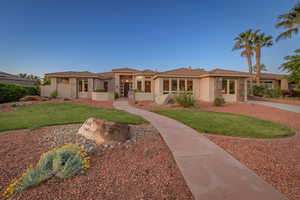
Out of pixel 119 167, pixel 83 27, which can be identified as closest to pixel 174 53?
pixel 83 27

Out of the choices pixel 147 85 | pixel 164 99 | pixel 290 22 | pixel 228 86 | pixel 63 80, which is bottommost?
pixel 164 99

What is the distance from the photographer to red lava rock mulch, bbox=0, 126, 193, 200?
1.66m

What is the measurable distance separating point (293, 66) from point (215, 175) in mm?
17726

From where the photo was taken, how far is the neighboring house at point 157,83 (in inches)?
515

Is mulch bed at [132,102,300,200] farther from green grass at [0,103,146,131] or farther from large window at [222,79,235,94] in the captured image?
large window at [222,79,235,94]

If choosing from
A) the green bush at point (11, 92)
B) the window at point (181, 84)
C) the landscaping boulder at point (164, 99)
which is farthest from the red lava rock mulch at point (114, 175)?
the green bush at point (11, 92)

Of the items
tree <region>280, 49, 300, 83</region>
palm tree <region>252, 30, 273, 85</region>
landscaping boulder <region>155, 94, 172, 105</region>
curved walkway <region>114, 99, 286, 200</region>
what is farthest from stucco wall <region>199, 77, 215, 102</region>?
curved walkway <region>114, 99, 286, 200</region>

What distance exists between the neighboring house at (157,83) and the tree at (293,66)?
3.33 meters

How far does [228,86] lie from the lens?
44.0ft

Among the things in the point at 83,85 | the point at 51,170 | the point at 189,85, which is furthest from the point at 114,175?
the point at 83,85

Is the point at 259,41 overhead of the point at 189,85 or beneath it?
overhead

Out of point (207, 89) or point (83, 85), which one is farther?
point (83, 85)

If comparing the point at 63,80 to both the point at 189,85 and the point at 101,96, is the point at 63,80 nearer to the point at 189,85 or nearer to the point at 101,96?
the point at 101,96

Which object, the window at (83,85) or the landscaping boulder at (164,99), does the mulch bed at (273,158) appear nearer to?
the landscaping boulder at (164,99)
